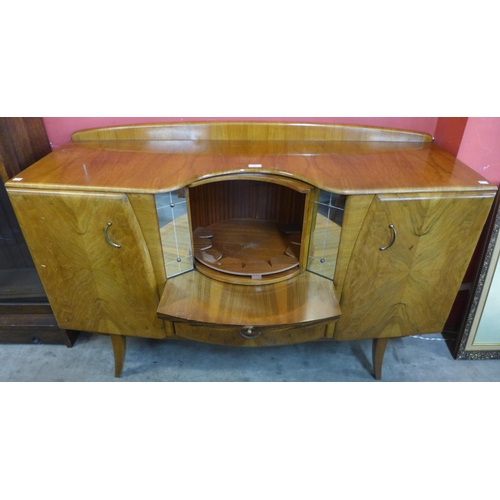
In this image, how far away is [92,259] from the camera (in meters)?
1.06

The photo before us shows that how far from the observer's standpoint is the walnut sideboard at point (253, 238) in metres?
0.97

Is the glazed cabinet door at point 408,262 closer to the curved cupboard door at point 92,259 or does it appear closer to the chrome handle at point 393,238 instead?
the chrome handle at point 393,238

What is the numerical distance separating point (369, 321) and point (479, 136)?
67 centimetres

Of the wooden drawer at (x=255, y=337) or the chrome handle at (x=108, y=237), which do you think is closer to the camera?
the chrome handle at (x=108, y=237)

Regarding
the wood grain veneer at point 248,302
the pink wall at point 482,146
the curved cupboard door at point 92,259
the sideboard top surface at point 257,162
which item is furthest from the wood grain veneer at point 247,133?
the wood grain veneer at point 248,302

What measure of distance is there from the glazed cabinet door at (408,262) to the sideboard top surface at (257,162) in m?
0.05

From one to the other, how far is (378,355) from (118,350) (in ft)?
3.15

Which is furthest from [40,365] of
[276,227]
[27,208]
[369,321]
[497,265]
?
[497,265]

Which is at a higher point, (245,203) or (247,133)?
(247,133)

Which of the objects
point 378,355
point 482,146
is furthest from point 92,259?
point 482,146

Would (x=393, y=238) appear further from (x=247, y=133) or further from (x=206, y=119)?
(x=206, y=119)

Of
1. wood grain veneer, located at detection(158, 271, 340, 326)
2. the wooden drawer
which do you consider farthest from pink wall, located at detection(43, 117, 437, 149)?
the wooden drawer

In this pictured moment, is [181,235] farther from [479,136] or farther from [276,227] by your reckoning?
[479,136]

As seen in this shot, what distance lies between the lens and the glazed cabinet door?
3.16ft
